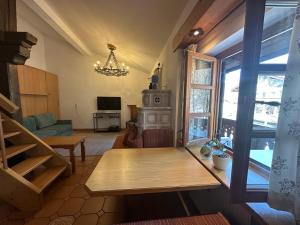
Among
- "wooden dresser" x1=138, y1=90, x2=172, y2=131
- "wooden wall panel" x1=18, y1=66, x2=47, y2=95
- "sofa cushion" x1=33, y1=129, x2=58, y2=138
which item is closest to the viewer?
"wooden dresser" x1=138, y1=90, x2=172, y2=131

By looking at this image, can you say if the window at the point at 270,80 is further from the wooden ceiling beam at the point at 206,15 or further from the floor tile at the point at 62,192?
the floor tile at the point at 62,192

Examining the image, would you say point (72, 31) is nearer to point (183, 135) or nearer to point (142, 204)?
point (183, 135)

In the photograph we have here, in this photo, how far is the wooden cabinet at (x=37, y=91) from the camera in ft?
14.2

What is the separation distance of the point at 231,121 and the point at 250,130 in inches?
44.1

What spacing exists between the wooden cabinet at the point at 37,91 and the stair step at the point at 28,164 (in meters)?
2.68

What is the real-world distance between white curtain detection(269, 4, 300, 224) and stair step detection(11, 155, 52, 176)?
249cm

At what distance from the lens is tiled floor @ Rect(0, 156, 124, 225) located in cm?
173

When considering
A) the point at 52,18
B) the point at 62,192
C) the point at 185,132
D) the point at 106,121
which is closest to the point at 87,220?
the point at 62,192

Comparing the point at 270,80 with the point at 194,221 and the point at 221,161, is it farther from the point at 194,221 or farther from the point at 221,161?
the point at 194,221

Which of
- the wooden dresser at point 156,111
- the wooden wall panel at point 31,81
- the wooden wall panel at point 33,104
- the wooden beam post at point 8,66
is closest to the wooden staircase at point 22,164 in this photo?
the wooden beam post at point 8,66

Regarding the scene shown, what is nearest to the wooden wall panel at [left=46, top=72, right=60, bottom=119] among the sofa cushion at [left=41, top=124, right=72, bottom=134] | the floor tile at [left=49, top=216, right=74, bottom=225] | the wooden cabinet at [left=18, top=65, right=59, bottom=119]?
the wooden cabinet at [left=18, top=65, right=59, bottom=119]

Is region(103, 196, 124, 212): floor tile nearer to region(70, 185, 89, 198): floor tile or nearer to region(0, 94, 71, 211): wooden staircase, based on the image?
region(70, 185, 89, 198): floor tile

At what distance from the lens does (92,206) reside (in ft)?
6.45

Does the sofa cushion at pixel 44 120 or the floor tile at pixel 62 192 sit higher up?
the sofa cushion at pixel 44 120
